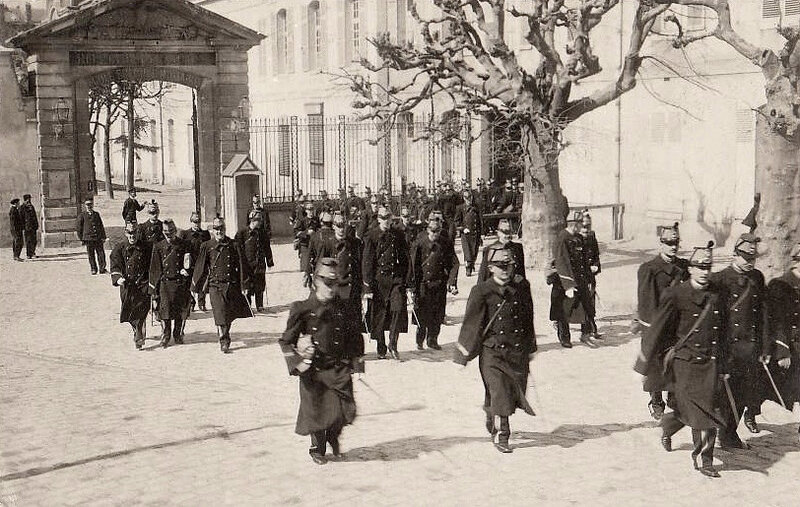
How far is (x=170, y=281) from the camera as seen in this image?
12844 mm

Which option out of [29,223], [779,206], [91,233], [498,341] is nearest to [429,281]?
[498,341]

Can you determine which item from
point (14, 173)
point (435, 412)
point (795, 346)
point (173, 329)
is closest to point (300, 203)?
point (14, 173)

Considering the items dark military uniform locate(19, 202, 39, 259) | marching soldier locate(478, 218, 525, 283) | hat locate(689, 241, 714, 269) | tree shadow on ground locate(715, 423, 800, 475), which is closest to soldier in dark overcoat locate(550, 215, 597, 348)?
marching soldier locate(478, 218, 525, 283)

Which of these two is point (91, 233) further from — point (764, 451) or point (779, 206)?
point (764, 451)

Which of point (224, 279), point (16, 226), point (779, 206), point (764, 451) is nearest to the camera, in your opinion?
point (764, 451)

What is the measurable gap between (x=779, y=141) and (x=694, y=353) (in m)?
7.34

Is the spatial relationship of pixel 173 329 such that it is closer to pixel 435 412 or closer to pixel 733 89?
pixel 435 412

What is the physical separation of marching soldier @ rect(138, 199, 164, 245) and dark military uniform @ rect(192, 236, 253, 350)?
860 millimetres

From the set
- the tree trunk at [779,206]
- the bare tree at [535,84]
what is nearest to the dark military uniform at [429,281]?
the tree trunk at [779,206]

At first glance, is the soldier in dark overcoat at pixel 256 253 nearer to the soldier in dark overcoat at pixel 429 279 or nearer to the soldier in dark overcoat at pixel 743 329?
the soldier in dark overcoat at pixel 429 279

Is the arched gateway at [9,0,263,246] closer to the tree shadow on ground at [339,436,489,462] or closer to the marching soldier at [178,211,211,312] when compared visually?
the marching soldier at [178,211,211,312]

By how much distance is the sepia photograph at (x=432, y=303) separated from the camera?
7.79 metres

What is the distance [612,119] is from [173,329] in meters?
14.3

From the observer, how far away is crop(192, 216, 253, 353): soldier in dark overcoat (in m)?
12.5
